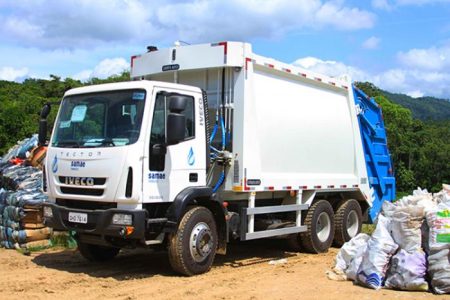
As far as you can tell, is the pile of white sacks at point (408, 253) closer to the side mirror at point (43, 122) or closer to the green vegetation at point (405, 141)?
the side mirror at point (43, 122)

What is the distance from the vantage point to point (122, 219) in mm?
6250

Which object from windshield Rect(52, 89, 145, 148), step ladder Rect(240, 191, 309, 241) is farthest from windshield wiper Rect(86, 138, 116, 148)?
step ladder Rect(240, 191, 309, 241)

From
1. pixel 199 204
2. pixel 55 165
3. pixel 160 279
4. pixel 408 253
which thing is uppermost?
pixel 55 165

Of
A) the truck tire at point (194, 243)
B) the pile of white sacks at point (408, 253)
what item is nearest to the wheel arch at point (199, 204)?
the truck tire at point (194, 243)

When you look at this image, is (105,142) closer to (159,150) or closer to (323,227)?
(159,150)

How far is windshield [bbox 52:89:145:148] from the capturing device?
21.2 feet

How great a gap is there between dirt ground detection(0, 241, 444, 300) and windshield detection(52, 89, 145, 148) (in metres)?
1.66

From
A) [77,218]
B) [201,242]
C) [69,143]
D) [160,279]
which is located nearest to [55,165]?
[69,143]

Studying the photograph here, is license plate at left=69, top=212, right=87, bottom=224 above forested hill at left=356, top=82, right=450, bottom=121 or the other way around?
the other way around

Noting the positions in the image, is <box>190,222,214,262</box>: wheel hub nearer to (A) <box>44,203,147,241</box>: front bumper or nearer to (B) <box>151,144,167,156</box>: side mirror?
(A) <box>44,203,147,241</box>: front bumper

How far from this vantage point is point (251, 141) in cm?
758

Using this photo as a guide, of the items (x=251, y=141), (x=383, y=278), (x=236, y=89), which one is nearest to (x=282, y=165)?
(x=251, y=141)

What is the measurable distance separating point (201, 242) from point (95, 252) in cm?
188

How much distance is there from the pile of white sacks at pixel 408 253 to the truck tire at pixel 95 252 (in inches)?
127
